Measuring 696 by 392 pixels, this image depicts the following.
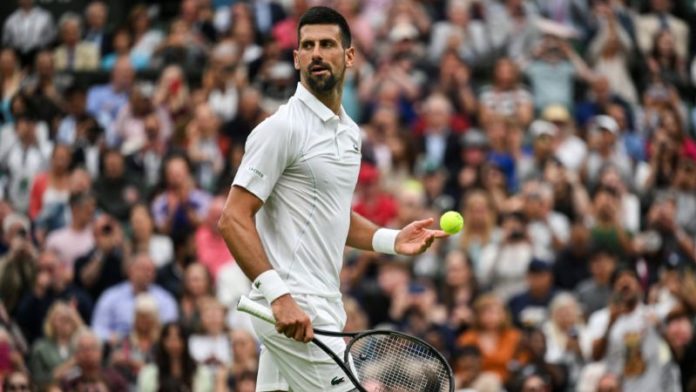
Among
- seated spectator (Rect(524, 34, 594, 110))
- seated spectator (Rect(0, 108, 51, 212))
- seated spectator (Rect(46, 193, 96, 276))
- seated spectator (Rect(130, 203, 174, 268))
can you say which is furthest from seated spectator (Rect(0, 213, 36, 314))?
seated spectator (Rect(524, 34, 594, 110))

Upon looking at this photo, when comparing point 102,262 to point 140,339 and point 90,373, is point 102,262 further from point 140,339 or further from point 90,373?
point 90,373

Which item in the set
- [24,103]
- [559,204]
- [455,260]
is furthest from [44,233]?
[559,204]

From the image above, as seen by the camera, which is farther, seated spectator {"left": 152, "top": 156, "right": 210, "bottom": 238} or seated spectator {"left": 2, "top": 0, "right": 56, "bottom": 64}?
seated spectator {"left": 2, "top": 0, "right": 56, "bottom": 64}

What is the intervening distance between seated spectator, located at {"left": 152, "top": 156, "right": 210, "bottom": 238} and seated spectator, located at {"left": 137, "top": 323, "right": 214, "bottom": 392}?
6.75 feet

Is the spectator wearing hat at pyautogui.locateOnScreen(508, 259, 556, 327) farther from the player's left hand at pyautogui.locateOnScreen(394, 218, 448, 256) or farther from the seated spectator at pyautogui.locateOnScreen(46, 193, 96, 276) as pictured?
the player's left hand at pyautogui.locateOnScreen(394, 218, 448, 256)

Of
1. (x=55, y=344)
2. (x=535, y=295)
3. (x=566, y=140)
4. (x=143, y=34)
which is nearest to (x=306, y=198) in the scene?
(x=55, y=344)

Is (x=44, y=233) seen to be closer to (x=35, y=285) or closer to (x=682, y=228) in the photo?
(x=35, y=285)

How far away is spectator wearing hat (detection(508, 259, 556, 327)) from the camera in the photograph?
12.8 meters

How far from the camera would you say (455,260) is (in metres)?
13.0

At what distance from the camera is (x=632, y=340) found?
11734mm

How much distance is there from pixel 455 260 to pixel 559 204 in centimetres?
162

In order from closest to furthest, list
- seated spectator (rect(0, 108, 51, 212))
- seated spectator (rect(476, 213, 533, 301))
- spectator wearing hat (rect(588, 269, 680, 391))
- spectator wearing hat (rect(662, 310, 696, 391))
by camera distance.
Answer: spectator wearing hat (rect(588, 269, 680, 391)), spectator wearing hat (rect(662, 310, 696, 391)), seated spectator (rect(476, 213, 533, 301)), seated spectator (rect(0, 108, 51, 212))

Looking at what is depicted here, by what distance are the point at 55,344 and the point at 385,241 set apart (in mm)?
5745

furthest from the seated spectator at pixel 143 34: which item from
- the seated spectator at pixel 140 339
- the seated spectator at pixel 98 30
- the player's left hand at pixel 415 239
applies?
the player's left hand at pixel 415 239
